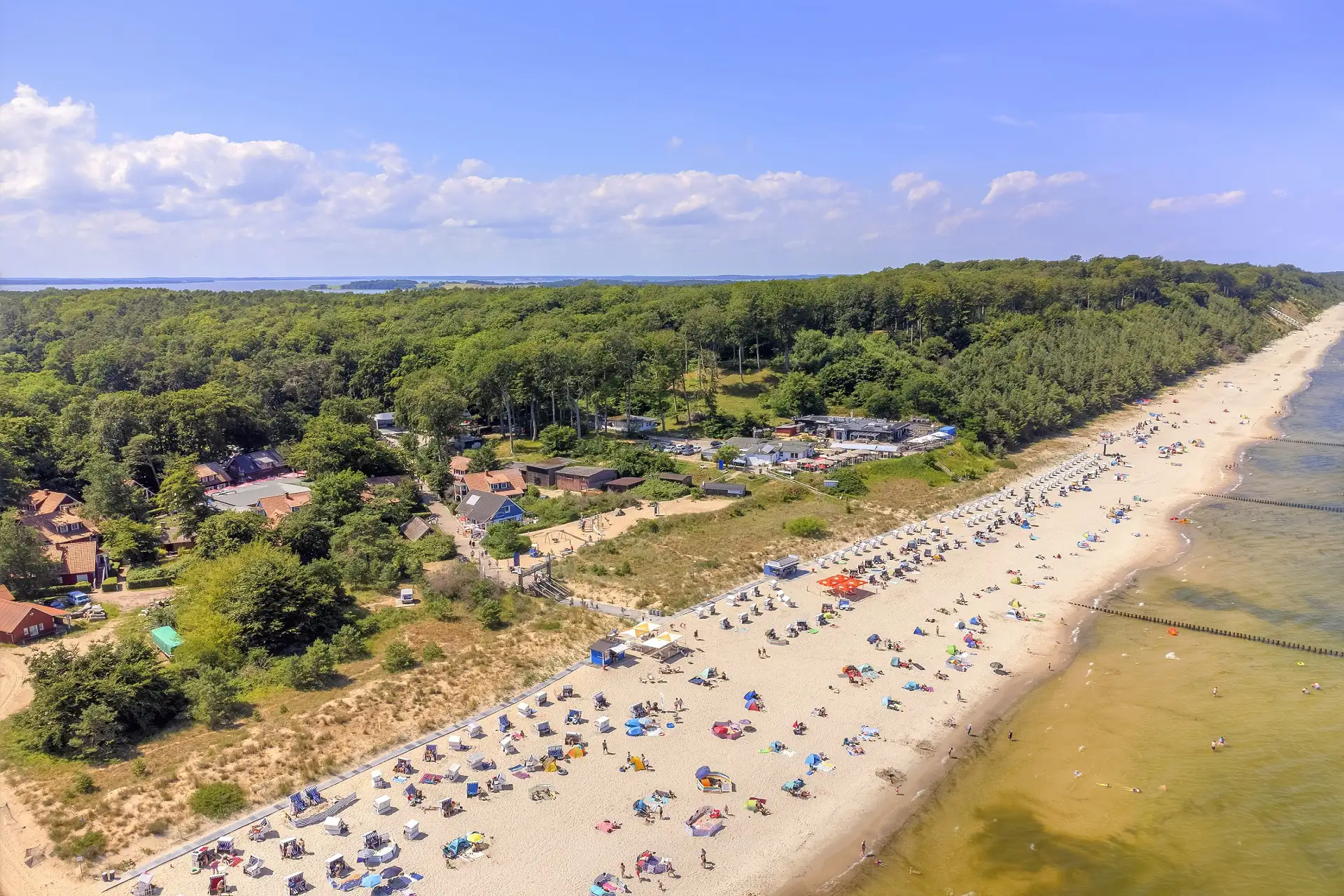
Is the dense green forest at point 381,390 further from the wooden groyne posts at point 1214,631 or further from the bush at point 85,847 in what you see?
the wooden groyne posts at point 1214,631

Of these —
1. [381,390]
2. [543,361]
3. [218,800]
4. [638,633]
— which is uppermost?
[543,361]

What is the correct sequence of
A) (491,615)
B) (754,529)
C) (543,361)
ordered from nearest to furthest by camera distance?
1. (491,615)
2. (754,529)
3. (543,361)

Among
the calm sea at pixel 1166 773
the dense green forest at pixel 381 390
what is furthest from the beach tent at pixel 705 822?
the dense green forest at pixel 381 390

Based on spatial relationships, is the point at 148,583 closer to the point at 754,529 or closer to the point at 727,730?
the point at 727,730

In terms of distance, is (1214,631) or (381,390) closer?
(1214,631)

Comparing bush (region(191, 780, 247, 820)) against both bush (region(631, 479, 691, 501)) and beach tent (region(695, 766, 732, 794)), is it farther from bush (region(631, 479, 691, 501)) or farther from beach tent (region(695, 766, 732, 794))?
bush (region(631, 479, 691, 501))

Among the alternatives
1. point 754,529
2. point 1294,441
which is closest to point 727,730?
point 754,529

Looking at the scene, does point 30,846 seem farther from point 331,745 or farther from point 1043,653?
point 1043,653
